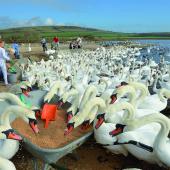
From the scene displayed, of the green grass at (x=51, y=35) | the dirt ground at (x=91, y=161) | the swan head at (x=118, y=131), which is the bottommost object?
the green grass at (x=51, y=35)

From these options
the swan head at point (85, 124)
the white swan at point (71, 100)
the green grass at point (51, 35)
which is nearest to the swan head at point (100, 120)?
the swan head at point (85, 124)

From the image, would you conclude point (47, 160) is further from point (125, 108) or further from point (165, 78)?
point (165, 78)

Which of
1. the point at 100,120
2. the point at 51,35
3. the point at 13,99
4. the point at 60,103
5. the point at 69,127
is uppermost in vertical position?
the point at 13,99

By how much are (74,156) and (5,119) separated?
179 centimetres

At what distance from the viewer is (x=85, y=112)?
8016mm

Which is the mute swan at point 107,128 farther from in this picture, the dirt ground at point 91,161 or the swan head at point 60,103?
the swan head at point 60,103

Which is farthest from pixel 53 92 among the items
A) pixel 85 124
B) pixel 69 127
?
pixel 69 127

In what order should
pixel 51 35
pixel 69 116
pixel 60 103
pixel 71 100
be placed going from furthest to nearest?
1. pixel 51 35
2. pixel 71 100
3. pixel 60 103
4. pixel 69 116

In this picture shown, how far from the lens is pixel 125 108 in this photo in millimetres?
7926

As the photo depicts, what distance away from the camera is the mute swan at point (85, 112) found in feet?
24.9

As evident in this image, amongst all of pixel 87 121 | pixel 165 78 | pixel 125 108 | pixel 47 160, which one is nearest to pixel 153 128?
pixel 125 108

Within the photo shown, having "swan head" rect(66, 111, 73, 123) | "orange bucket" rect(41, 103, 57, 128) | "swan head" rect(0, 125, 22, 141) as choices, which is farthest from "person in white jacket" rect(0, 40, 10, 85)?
"swan head" rect(0, 125, 22, 141)

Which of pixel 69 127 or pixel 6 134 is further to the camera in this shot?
pixel 69 127

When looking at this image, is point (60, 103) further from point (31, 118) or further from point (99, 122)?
point (31, 118)
